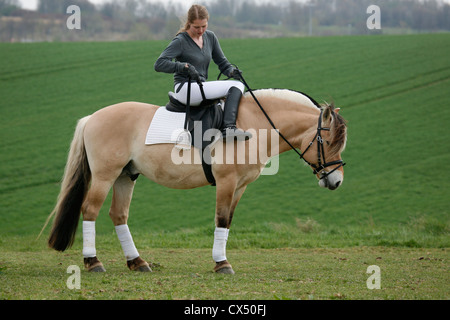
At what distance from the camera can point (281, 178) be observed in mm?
20031

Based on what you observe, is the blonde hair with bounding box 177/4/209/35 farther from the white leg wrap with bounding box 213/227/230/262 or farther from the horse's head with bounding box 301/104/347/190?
the white leg wrap with bounding box 213/227/230/262

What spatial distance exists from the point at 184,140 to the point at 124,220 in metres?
1.53

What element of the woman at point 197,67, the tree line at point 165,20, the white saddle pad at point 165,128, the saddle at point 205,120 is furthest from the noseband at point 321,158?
the tree line at point 165,20

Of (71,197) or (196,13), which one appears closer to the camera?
(196,13)

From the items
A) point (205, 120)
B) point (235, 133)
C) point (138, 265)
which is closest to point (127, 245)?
point (138, 265)

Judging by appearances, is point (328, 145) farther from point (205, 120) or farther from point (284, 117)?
point (205, 120)

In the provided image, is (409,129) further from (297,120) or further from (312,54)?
(297,120)

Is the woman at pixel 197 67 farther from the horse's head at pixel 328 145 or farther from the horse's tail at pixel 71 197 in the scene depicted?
the horse's tail at pixel 71 197

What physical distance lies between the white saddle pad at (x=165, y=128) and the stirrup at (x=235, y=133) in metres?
0.63

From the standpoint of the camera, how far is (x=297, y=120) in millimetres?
6953

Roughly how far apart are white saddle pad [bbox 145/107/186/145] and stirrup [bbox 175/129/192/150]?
5cm

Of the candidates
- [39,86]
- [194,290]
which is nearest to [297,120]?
[194,290]

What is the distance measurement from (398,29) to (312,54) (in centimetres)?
1319

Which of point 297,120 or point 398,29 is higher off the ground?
point 398,29
